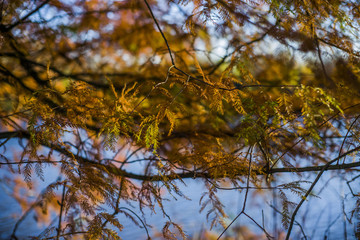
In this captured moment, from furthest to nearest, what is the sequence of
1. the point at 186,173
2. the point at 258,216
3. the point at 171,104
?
the point at 258,216, the point at 186,173, the point at 171,104

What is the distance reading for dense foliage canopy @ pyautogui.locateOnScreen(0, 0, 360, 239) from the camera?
77cm

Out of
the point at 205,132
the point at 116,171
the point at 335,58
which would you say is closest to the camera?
the point at 335,58

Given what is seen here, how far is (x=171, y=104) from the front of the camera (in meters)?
0.74

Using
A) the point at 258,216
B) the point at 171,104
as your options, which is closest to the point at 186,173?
the point at 171,104

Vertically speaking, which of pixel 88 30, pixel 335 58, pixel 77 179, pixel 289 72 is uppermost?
pixel 88 30

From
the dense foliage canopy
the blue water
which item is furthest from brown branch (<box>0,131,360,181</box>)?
the blue water

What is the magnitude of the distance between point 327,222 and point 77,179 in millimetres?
1882

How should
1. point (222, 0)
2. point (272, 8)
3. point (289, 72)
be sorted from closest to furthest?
point (272, 8) → point (222, 0) → point (289, 72)

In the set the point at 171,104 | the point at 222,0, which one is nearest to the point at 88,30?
the point at 222,0

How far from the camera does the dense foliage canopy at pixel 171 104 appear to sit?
77 cm

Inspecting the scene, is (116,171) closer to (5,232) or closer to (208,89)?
(208,89)

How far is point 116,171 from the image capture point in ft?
4.05

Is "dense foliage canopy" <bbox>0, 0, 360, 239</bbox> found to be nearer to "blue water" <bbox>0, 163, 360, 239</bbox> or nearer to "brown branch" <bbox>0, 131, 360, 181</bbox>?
"brown branch" <bbox>0, 131, 360, 181</bbox>

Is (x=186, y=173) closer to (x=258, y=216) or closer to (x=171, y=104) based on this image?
(x=171, y=104)
